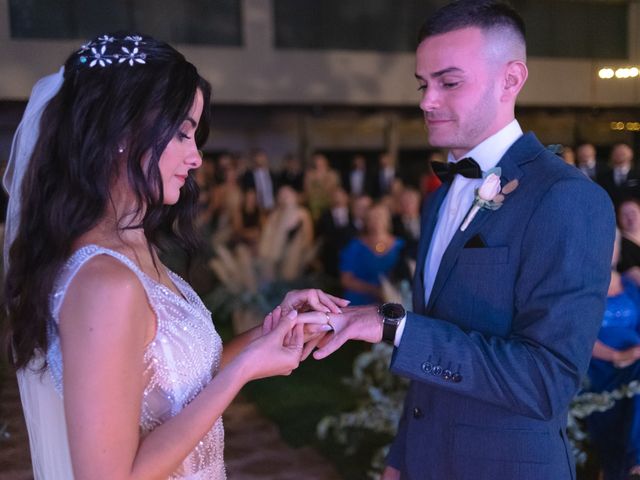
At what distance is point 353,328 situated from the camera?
1.73 metres

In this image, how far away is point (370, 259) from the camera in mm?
5723

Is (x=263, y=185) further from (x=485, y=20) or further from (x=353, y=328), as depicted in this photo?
(x=353, y=328)

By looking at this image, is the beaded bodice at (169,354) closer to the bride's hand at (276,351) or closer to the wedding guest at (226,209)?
the bride's hand at (276,351)

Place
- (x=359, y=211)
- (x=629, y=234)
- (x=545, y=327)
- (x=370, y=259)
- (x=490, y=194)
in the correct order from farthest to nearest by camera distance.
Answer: (x=359, y=211)
(x=370, y=259)
(x=629, y=234)
(x=490, y=194)
(x=545, y=327)

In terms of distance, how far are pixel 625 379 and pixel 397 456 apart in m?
1.79

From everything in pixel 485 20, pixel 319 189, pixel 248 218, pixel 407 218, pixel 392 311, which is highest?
pixel 485 20

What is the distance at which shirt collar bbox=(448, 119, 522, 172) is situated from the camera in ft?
6.26

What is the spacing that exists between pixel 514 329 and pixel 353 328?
1.29 ft

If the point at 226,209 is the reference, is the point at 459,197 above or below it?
above

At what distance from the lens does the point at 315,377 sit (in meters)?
5.30

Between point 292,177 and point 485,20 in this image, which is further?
point 292,177

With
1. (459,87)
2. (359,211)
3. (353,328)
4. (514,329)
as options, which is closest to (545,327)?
(514,329)

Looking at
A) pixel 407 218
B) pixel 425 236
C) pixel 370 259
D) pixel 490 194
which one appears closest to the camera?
pixel 490 194

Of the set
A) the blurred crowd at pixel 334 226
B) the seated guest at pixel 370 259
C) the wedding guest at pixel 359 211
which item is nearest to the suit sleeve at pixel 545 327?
the blurred crowd at pixel 334 226
